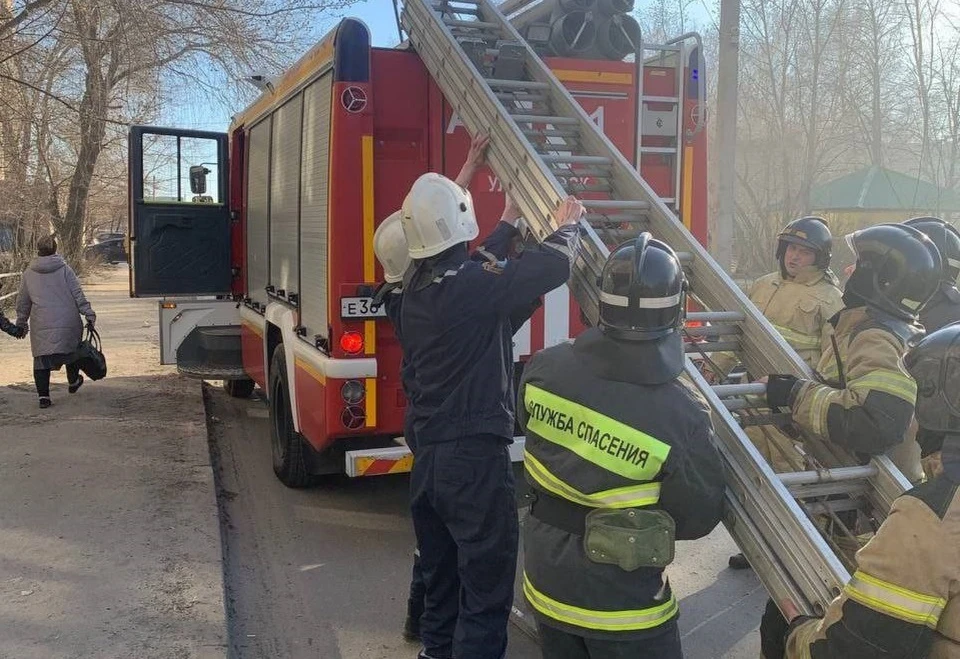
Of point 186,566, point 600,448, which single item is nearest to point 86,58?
point 186,566

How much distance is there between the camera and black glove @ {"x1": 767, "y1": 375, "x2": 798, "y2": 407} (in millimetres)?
2723

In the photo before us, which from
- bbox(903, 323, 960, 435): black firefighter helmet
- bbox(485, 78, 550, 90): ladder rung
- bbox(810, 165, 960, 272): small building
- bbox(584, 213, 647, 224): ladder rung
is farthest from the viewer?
bbox(810, 165, 960, 272): small building

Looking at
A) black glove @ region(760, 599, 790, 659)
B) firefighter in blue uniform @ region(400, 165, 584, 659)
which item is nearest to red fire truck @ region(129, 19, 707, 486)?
firefighter in blue uniform @ region(400, 165, 584, 659)

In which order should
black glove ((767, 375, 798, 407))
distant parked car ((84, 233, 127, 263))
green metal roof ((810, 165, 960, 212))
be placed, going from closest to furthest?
black glove ((767, 375, 798, 407)) < green metal roof ((810, 165, 960, 212)) < distant parked car ((84, 233, 127, 263))

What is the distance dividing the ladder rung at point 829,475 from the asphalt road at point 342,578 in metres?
1.35

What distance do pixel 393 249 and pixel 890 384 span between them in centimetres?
199

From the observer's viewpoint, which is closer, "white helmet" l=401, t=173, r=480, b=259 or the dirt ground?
"white helmet" l=401, t=173, r=480, b=259

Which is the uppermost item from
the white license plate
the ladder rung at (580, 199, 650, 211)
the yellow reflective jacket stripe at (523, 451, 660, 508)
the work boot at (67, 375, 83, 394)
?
the ladder rung at (580, 199, 650, 211)

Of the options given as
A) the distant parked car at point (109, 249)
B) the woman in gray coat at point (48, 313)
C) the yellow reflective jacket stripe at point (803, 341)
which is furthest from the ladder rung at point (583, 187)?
the distant parked car at point (109, 249)

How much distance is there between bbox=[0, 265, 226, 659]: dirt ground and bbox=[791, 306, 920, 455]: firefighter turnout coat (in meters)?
2.51

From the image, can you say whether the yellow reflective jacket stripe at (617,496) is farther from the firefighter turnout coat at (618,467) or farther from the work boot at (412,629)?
the work boot at (412,629)

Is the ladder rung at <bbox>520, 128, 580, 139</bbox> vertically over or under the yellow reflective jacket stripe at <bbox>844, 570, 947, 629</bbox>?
over

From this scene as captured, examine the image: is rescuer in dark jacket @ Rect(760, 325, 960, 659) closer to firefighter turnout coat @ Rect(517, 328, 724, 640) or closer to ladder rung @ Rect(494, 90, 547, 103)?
firefighter turnout coat @ Rect(517, 328, 724, 640)

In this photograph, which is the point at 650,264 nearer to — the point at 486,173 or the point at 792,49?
the point at 486,173
